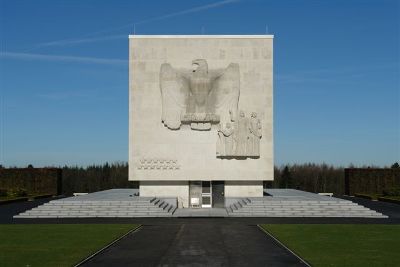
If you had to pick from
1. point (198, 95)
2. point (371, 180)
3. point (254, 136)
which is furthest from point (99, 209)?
point (371, 180)

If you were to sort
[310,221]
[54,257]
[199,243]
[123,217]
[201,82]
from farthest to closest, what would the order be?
[201,82] < [123,217] < [310,221] < [199,243] < [54,257]

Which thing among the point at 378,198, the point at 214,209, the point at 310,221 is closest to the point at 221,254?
the point at 310,221

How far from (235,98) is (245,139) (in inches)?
133

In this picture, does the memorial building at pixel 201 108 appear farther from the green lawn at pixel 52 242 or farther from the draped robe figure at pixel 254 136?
the green lawn at pixel 52 242

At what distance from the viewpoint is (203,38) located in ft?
142

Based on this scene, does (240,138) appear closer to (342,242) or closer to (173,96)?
(173,96)

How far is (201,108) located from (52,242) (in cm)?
2133

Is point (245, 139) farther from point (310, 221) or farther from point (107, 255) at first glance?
point (107, 255)

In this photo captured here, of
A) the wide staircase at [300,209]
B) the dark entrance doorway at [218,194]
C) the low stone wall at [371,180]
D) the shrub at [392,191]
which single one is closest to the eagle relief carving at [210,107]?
the dark entrance doorway at [218,194]

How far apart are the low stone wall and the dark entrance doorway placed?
24961 mm

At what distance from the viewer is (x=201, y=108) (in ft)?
139

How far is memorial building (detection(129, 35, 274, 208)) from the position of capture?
4259cm

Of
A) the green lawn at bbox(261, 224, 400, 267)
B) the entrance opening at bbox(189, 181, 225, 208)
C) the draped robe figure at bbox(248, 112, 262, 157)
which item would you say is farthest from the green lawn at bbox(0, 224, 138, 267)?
the draped robe figure at bbox(248, 112, 262, 157)

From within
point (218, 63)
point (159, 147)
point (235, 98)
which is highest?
point (218, 63)
